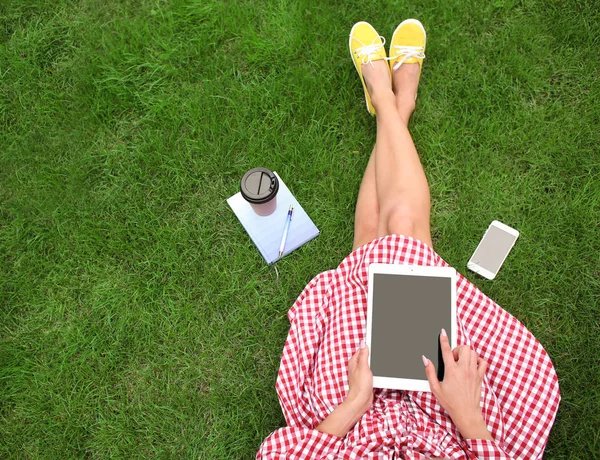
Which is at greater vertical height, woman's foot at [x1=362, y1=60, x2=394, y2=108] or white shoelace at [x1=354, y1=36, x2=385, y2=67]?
white shoelace at [x1=354, y1=36, x2=385, y2=67]

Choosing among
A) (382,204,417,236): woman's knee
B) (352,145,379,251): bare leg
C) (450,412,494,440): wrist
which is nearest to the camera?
(450,412,494,440): wrist

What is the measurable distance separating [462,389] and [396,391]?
28 centimetres

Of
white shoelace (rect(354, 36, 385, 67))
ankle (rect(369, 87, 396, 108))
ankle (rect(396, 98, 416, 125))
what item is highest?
white shoelace (rect(354, 36, 385, 67))

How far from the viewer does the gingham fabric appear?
166cm

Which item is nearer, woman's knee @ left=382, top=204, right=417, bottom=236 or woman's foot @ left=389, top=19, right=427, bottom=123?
woman's knee @ left=382, top=204, right=417, bottom=236

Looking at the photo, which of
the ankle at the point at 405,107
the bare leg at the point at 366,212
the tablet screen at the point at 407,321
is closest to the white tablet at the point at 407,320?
the tablet screen at the point at 407,321

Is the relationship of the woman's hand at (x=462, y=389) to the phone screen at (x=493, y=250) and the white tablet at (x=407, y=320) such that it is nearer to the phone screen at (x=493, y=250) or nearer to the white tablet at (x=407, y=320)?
the white tablet at (x=407, y=320)

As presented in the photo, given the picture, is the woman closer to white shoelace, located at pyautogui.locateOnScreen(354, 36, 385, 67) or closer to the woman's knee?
the woman's knee

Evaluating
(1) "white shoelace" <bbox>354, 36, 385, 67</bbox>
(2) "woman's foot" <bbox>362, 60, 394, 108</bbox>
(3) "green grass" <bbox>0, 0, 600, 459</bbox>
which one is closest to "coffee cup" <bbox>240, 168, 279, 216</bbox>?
(3) "green grass" <bbox>0, 0, 600, 459</bbox>

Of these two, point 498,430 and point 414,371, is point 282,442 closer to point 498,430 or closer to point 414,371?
point 414,371

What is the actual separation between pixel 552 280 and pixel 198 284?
1.81m

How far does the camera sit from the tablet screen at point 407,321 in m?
1.74

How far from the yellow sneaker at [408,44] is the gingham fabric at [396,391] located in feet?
3.91

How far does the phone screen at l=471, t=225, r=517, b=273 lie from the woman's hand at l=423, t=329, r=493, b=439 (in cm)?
82
